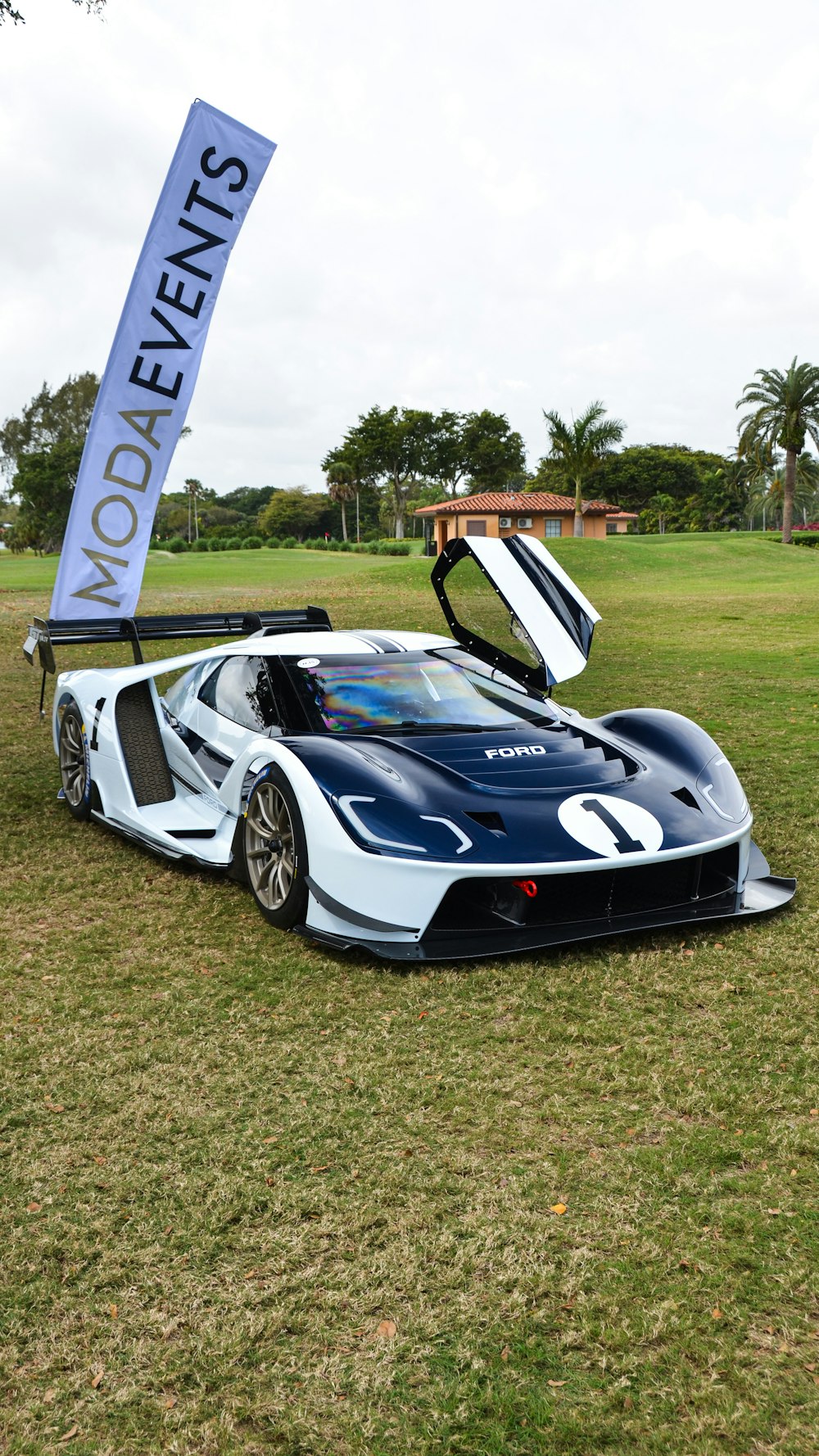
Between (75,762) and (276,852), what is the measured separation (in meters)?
2.58

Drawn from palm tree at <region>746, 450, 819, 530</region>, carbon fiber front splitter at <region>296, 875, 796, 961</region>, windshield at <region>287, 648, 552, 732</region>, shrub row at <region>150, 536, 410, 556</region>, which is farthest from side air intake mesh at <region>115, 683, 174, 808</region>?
shrub row at <region>150, 536, 410, 556</region>

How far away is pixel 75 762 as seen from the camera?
277 inches

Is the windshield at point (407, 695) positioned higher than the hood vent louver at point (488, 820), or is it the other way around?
the windshield at point (407, 695)

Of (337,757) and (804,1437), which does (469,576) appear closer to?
(337,757)

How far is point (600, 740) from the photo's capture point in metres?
5.58

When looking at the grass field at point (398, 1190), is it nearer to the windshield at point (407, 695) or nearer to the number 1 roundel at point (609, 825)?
the number 1 roundel at point (609, 825)

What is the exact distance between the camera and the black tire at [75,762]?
678 centimetres

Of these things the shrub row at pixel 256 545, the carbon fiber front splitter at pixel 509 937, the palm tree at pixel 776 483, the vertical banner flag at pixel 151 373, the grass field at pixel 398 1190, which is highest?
the palm tree at pixel 776 483

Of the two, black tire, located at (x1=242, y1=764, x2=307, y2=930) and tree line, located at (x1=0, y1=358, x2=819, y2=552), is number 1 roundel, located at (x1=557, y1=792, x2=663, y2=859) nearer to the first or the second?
black tire, located at (x1=242, y1=764, x2=307, y2=930)

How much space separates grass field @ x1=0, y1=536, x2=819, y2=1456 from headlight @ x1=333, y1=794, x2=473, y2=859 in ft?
1.77

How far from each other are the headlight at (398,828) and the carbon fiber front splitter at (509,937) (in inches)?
14.1

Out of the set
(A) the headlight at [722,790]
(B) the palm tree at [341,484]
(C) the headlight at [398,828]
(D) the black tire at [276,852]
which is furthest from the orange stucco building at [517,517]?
(C) the headlight at [398,828]


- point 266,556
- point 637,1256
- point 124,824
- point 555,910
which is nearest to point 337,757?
point 555,910

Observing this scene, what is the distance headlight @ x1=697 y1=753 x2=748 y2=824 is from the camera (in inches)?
199
